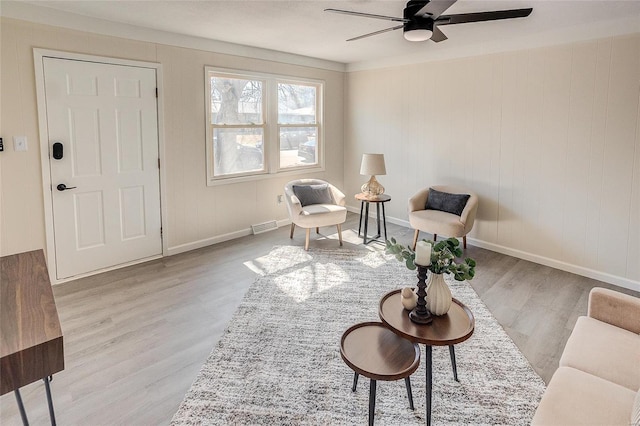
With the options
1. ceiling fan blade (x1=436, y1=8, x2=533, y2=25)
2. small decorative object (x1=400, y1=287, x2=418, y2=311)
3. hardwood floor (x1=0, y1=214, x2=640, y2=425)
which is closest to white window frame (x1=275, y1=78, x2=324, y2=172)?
hardwood floor (x1=0, y1=214, x2=640, y2=425)

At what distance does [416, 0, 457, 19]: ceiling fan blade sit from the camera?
2400 mm

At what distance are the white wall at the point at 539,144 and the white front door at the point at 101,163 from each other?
11.2 feet

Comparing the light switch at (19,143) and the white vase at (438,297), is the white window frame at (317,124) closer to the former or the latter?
the light switch at (19,143)

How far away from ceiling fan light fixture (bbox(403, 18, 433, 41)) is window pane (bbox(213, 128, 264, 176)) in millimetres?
2850

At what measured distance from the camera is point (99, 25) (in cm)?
370

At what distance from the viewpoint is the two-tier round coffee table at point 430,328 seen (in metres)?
1.99

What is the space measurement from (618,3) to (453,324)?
9.92ft

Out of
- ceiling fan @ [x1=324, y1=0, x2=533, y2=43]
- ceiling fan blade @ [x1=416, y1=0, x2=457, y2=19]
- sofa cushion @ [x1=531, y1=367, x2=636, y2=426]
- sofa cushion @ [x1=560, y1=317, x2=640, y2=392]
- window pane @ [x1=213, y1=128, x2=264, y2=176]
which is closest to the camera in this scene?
sofa cushion @ [x1=531, y1=367, x2=636, y2=426]

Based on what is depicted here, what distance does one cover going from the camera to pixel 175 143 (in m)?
4.48

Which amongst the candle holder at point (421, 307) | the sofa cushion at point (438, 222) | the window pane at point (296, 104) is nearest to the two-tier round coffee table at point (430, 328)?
the candle holder at point (421, 307)

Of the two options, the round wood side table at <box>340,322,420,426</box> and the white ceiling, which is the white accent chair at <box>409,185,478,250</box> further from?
the round wood side table at <box>340,322,420,426</box>

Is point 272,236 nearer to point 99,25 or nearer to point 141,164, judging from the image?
point 141,164

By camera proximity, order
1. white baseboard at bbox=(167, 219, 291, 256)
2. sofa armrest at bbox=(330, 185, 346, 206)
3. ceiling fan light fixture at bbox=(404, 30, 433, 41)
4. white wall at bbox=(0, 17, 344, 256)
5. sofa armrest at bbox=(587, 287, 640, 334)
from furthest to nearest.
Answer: sofa armrest at bbox=(330, 185, 346, 206) → white baseboard at bbox=(167, 219, 291, 256) → white wall at bbox=(0, 17, 344, 256) → ceiling fan light fixture at bbox=(404, 30, 433, 41) → sofa armrest at bbox=(587, 287, 640, 334)

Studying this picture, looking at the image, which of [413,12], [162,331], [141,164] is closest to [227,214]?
[141,164]
